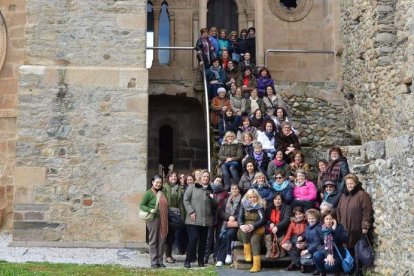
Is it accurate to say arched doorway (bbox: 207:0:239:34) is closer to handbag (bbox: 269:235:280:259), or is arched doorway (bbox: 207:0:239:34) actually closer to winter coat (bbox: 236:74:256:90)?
winter coat (bbox: 236:74:256:90)

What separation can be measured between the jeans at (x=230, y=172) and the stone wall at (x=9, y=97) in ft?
16.6

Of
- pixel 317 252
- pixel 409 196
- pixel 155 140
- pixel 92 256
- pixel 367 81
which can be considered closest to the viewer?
pixel 409 196

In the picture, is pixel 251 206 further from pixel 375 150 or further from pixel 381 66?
pixel 381 66

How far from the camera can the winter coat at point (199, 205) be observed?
405 inches

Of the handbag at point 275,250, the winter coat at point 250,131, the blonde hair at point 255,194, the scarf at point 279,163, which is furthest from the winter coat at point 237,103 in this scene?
the handbag at point 275,250

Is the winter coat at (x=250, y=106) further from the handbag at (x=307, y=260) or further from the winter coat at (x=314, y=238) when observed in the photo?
the handbag at (x=307, y=260)

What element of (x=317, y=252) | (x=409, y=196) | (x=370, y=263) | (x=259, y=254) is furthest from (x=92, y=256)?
(x=409, y=196)

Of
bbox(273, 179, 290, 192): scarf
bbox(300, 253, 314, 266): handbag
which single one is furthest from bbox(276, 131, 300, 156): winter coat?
bbox(300, 253, 314, 266): handbag

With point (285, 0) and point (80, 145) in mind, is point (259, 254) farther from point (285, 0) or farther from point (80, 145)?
point (285, 0)

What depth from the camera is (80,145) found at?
12039 mm

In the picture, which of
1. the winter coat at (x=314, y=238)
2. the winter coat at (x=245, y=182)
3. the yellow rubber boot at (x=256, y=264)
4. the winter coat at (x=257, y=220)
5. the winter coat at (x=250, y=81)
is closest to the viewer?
the winter coat at (x=314, y=238)

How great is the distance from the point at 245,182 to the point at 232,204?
1.88 feet

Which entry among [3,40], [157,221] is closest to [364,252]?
[157,221]

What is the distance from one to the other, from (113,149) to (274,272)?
409cm
